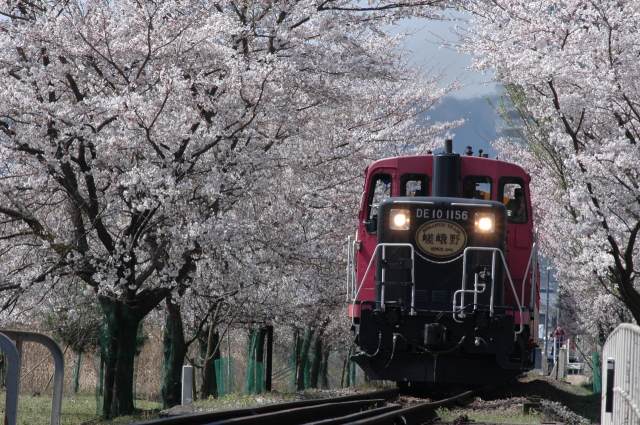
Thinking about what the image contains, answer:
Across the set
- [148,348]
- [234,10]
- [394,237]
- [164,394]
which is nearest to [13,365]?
[394,237]

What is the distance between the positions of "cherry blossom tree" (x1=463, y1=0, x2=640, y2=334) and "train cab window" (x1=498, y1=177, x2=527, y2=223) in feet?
12.0

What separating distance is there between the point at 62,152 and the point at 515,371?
773cm

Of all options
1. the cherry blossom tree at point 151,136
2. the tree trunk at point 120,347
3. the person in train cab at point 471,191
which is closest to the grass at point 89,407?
the tree trunk at point 120,347

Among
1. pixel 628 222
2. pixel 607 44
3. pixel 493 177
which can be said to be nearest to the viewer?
pixel 493 177

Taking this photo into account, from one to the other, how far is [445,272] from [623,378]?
5929 millimetres

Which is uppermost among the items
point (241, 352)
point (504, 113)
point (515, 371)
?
point (504, 113)

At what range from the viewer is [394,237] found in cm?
1377

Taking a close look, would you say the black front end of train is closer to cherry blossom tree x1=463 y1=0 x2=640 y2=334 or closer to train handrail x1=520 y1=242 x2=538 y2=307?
train handrail x1=520 y1=242 x2=538 y2=307

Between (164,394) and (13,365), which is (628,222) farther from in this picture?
(13,365)

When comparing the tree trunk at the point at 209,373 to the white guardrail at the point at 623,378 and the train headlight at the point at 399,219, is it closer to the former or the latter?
the train headlight at the point at 399,219

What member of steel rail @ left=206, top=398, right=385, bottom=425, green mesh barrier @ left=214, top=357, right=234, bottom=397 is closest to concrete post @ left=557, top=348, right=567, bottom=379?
green mesh barrier @ left=214, top=357, right=234, bottom=397

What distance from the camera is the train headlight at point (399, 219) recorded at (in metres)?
13.7

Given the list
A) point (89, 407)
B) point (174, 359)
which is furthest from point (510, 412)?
point (89, 407)

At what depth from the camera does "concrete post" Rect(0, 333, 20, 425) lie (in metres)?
6.11
